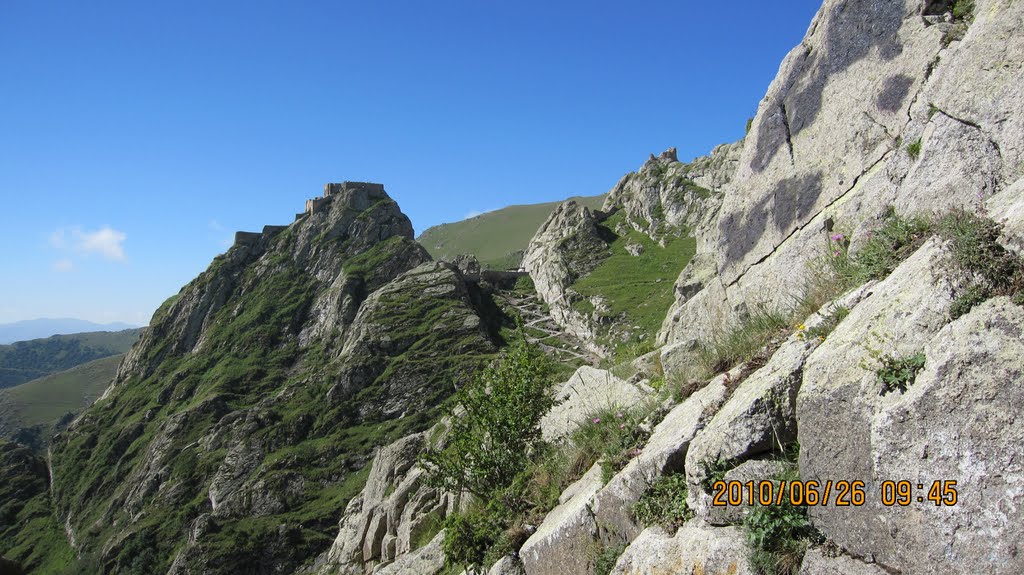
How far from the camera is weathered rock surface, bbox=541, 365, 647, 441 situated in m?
11.0

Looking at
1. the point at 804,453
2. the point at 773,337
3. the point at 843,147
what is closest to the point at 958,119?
the point at 843,147

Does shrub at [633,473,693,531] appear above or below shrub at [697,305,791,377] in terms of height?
below

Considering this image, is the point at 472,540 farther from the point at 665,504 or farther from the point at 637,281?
the point at 637,281

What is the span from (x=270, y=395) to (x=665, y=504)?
276 feet

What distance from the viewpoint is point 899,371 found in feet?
14.8

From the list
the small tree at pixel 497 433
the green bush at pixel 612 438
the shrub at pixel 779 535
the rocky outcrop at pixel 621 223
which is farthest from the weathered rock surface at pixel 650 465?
the rocky outcrop at pixel 621 223

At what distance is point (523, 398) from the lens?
13.3 m

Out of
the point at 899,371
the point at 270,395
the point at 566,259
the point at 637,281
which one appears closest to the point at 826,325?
the point at 899,371

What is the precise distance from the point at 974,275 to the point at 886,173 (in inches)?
256

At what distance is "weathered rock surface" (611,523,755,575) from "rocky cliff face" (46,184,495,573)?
189ft

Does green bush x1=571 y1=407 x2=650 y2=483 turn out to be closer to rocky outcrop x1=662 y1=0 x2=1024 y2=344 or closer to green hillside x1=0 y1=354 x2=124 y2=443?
rocky outcrop x1=662 y1=0 x2=1024 y2=344

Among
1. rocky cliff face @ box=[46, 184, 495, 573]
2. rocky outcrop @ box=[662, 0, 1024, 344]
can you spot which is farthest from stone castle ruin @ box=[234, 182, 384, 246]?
rocky outcrop @ box=[662, 0, 1024, 344]

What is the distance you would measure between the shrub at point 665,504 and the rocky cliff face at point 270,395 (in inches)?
2274

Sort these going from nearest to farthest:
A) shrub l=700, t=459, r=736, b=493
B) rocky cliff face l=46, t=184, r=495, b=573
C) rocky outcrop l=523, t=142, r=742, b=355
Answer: shrub l=700, t=459, r=736, b=493, rocky cliff face l=46, t=184, r=495, b=573, rocky outcrop l=523, t=142, r=742, b=355
